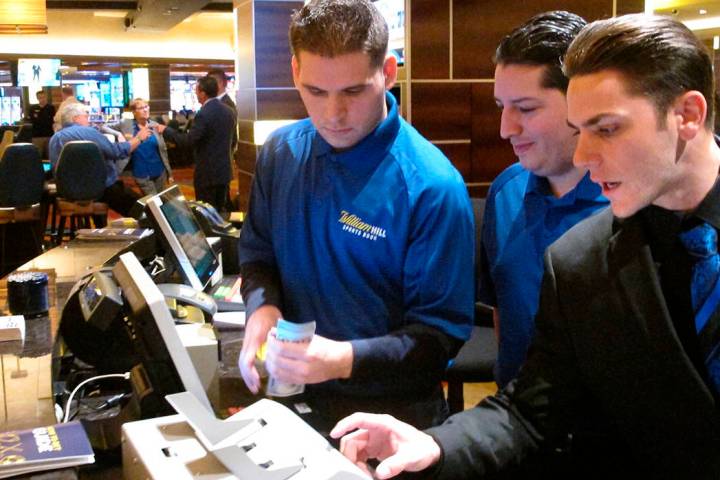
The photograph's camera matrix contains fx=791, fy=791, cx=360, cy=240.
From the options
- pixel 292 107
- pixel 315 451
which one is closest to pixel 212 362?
pixel 315 451

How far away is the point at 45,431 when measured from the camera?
55.2 inches

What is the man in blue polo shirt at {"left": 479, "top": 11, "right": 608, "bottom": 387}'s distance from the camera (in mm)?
1489

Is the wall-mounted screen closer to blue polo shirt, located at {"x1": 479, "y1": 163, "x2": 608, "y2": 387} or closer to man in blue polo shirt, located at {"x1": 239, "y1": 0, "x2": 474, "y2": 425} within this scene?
blue polo shirt, located at {"x1": 479, "y1": 163, "x2": 608, "y2": 387}

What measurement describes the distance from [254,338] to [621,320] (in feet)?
2.24

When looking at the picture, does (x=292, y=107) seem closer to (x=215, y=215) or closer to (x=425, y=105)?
(x=425, y=105)

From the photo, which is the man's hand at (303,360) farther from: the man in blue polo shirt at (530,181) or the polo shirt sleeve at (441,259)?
the man in blue polo shirt at (530,181)

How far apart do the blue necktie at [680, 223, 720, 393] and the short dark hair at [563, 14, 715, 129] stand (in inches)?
5.8

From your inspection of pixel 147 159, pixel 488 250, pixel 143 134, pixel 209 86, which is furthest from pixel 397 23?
pixel 488 250

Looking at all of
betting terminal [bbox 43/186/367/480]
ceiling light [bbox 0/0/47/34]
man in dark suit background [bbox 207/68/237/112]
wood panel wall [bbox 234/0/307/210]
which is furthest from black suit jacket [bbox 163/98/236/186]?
betting terminal [bbox 43/186/367/480]

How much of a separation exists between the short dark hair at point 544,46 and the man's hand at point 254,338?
668mm

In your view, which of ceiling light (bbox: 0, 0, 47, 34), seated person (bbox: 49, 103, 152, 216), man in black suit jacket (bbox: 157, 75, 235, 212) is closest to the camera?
ceiling light (bbox: 0, 0, 47, 34)

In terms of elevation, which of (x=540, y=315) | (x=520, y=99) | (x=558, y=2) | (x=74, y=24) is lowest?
(x=540, y=315)

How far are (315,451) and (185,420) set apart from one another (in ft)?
0.73

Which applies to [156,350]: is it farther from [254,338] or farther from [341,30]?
[341,30]
